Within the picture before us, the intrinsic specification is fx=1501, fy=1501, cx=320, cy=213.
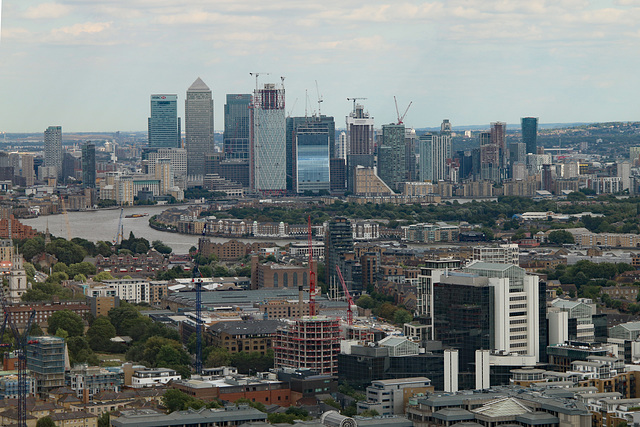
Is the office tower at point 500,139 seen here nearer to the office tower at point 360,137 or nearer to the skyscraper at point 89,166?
the office tower at point 360,137

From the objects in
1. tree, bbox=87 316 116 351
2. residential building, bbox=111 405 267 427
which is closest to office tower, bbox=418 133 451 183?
tree, bbox=87 316 116 351

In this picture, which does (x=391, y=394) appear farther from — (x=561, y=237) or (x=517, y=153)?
(x=517, y=153)

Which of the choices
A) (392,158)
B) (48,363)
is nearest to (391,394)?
(48,363)

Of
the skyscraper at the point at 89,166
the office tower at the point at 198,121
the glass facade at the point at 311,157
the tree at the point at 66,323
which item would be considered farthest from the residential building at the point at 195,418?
the office tower at the point at 198,121

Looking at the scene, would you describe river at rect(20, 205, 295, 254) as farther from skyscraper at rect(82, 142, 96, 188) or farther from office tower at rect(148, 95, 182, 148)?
office tower at rect(148, 95, 182, 148)

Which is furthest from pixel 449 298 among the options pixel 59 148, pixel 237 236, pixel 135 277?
pixel 59 148

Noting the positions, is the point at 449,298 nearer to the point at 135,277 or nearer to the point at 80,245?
the point at 135,277
